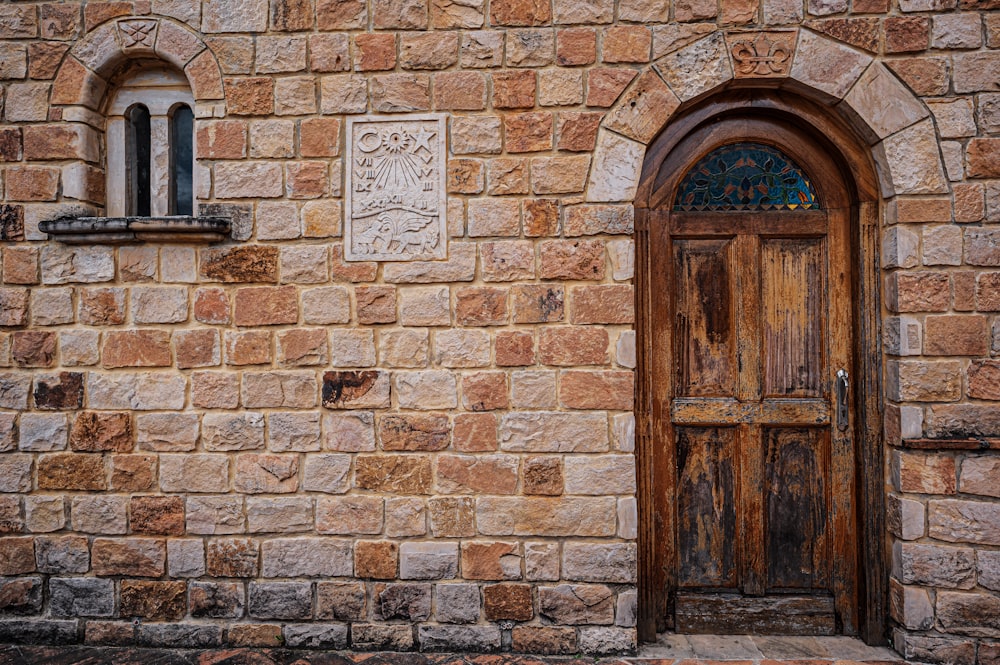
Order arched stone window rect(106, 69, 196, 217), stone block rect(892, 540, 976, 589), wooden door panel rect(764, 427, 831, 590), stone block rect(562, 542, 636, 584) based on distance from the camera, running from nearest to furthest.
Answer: stone block rect(892, 540, 976, 589), stone block rect(562, 542, 636, 584), wooden door panel rect(764, 427, 831, 590), arched stone window rect(106, 69, 196, 217)

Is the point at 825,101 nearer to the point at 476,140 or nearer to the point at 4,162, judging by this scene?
the point at 476,140

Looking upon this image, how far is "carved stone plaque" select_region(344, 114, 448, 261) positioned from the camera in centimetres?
301

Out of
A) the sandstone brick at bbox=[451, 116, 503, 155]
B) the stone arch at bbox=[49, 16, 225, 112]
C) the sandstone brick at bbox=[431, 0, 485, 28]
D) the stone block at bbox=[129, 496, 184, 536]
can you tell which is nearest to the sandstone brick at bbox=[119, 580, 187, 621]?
the stone block at bbox=[129, 496, 184, 536]

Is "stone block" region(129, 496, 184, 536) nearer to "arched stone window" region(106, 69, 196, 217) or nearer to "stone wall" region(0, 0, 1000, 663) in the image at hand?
"stone wall" region(0, 0, 1000, 663)

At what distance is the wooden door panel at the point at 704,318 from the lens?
3137mm

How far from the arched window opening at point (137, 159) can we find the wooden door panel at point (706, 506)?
3241 millimetres

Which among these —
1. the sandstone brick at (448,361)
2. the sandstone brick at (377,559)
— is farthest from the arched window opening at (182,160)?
the sandstone brick at (377,559)

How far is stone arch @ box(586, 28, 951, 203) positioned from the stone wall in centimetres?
2

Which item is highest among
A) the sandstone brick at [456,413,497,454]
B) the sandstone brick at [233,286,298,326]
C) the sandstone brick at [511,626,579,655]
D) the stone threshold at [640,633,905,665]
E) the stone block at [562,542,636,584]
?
the sandstone brick at [233,286,298,326]

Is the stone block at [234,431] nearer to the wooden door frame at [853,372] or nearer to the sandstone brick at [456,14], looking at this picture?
the wooden door frame at [853,372]

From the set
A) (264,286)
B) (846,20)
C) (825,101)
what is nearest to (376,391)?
(264,286)

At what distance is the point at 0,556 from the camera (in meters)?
3.09

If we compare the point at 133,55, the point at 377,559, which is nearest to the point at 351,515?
the point at 377,559

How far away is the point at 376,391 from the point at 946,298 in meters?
2.84
